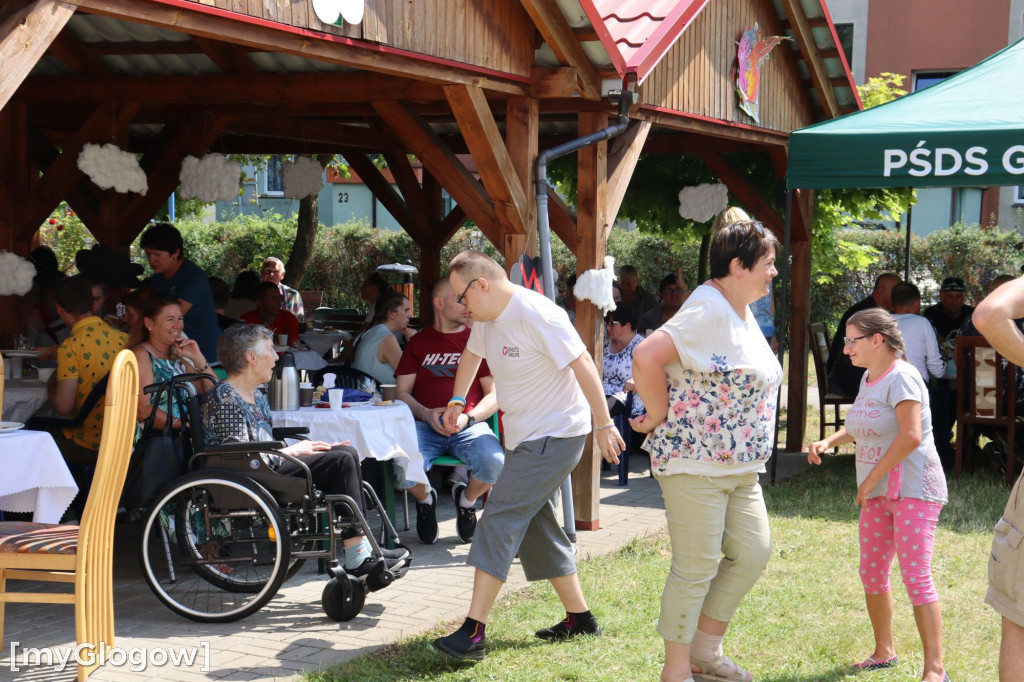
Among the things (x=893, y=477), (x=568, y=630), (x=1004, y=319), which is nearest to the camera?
(x=1004, y=319)

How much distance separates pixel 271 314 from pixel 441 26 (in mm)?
5109

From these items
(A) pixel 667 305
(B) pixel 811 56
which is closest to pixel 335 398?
(A) pixel 667 305

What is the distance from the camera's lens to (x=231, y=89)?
7156 mm

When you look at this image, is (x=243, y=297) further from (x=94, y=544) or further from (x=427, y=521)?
(x=94, y=544)

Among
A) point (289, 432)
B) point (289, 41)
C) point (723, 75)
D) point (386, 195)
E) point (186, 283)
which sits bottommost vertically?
point (289, 432)

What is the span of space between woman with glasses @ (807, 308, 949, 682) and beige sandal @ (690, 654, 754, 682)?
1.83ft

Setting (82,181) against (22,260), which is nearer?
(22,260)

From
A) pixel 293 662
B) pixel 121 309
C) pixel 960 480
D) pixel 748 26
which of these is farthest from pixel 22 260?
pixel 960 480

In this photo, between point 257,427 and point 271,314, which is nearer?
point 257,427

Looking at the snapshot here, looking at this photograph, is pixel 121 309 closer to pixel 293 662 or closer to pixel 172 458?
pixel 172 458

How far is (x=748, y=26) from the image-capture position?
9.22 metres

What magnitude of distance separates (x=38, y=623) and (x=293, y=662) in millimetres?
1254

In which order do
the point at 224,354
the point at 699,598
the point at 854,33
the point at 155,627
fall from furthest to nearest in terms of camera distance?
the point at 854,33 → the point at 224,354 → the point at 155,627 → the point at 699,598

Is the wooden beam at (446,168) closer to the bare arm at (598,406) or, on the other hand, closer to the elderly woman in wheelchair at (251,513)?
the elderly woman in wheelchair at (251,513)
